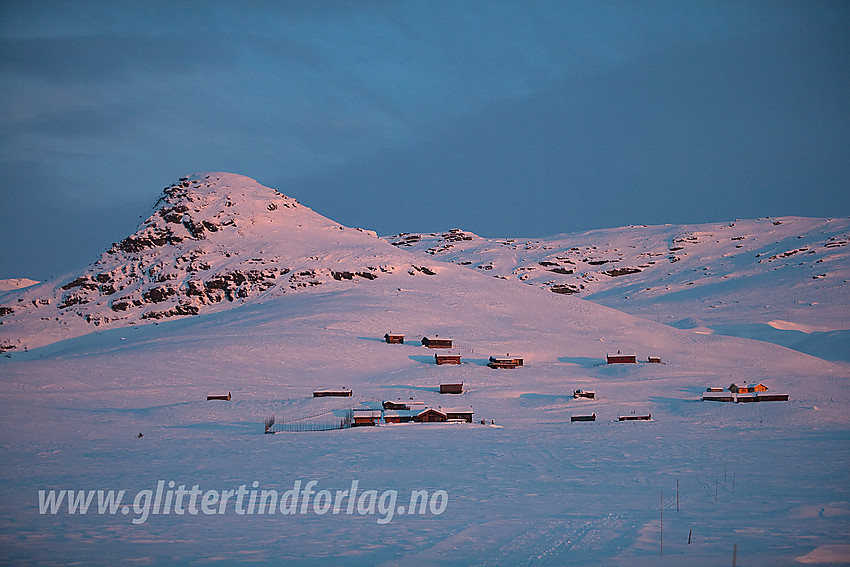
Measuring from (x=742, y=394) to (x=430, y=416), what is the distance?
82.9 feet

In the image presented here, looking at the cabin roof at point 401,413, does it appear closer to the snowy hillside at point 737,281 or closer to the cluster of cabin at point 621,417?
the cluster of cabin at point 621,417

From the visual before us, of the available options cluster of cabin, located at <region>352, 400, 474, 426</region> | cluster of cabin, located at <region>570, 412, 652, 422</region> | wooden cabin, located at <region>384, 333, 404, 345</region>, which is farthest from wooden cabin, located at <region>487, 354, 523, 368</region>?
cluster of cabin, located at <region>570, 412, 652, 422</region>

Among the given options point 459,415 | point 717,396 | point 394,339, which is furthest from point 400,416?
point 394,339

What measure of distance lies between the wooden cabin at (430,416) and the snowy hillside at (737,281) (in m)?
62.4

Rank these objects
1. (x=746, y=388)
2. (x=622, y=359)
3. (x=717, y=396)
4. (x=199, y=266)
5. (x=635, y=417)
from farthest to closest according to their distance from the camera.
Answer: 1. (x=199, y=266)
2. (x=622, y=359)
3. (x=746, y=388)
4. (x=717, y=396)
5. (x=635, y=417)

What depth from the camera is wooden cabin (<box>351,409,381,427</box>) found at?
4200 cm

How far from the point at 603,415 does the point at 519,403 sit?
820 cm

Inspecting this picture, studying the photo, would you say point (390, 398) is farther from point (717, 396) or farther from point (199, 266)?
point (199, 266)

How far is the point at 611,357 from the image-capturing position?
71.6 m

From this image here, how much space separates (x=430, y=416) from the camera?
43250 mm

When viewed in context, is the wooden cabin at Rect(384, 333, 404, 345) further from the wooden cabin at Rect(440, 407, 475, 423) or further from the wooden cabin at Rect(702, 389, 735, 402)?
the wooden cabin at Rect(702, 389, 735, 402)

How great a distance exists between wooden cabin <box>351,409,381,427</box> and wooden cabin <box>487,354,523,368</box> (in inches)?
1005

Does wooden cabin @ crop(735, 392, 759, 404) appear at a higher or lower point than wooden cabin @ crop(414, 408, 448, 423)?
higher

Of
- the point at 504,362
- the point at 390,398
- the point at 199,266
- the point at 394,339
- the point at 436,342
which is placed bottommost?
the point at 390,398
